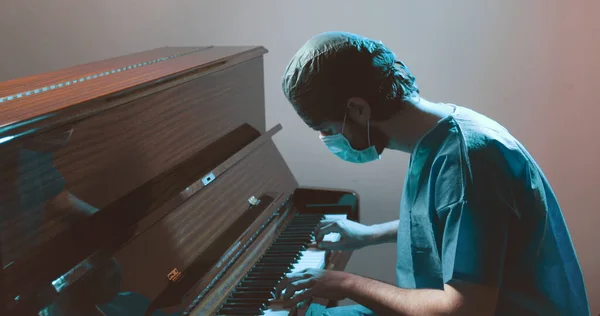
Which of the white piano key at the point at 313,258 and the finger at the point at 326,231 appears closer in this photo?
the white piano key at the point at 313,258

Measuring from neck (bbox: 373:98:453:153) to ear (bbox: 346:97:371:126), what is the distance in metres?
0.04

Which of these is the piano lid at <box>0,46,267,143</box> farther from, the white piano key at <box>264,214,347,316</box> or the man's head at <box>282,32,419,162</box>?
the white piano key at <box>264,214,347,316</box>

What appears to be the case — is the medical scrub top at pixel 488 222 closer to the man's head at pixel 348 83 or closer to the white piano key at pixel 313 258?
the man's head at pixel 348 83

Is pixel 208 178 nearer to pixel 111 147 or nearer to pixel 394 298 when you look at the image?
pixel 111 147

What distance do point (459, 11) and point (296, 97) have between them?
4.52ft

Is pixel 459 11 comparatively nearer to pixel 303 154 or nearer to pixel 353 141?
pixel 303 154

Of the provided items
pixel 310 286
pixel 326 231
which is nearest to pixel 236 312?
pixel 310 286

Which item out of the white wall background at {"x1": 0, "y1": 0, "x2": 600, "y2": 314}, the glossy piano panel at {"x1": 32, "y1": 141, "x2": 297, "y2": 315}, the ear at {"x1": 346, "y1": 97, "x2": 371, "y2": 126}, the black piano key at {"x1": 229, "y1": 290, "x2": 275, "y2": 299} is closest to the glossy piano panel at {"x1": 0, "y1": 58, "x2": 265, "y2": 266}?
the glossy piano panel at {"x1": 32, "y1": 141, "x2": 297, "y2": 315}

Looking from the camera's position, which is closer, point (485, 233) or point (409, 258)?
point (485, 233)

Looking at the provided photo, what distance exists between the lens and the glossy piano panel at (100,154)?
1104 mm

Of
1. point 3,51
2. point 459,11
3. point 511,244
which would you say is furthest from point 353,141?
point 3,51

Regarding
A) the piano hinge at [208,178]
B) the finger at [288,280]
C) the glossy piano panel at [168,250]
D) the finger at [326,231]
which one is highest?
the piano hinge at [208,178]

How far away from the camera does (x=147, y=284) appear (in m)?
1.33

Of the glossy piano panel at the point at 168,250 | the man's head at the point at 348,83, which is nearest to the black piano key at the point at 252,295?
the glossy piano panel at the point at 168,250
